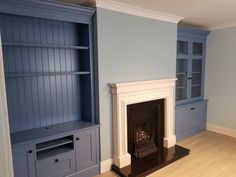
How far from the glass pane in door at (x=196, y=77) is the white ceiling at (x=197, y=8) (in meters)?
0.94

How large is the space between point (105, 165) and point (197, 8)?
2.72m

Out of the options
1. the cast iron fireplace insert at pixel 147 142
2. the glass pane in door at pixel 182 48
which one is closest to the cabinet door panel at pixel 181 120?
the cast iron fireplace insert at pixel 147 142

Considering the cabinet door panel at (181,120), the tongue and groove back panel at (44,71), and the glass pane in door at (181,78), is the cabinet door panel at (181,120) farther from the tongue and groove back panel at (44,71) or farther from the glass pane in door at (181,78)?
the tongue and groove back panel at (44,71)

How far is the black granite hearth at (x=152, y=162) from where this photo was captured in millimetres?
2555

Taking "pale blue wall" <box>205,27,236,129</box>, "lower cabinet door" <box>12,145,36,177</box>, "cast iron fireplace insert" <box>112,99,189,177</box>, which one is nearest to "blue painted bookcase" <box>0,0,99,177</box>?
"lower cabinet door" <box>12,145,36,177</box>

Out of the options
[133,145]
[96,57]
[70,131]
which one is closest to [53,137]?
[70,131]

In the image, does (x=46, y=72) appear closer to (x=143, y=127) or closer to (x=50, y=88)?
(x=50, y=88)


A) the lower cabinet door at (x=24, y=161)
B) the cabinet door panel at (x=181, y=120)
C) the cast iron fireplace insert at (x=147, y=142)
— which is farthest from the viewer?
the cabinet door panel at (x=181, y=120)

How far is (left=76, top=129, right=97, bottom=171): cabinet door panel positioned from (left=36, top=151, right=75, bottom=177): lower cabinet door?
98mm

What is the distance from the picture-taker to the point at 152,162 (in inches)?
110

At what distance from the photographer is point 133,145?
2.96 metres

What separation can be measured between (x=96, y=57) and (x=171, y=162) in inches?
79.0

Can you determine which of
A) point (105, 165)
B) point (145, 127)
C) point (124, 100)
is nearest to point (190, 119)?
point (145, 127)

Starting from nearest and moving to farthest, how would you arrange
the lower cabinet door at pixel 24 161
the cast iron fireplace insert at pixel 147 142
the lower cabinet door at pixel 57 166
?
the lower cabinet door at pixel 24 161
the lower cabinet door at pixel 57 166
the cast iron fireplace insert at pixel 147 142
